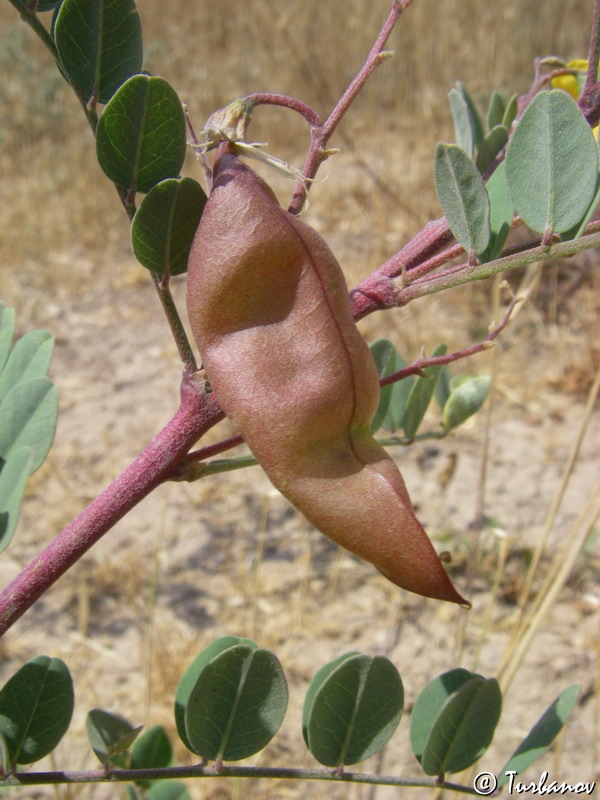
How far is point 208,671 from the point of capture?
0.54 m

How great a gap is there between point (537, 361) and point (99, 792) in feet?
6.14

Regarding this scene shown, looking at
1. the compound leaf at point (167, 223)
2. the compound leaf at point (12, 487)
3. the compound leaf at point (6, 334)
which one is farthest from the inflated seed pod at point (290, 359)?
the compound leaf at point (6, 334)

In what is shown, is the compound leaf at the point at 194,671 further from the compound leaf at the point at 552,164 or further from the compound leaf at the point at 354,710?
the compound leaf at the point at 552,164

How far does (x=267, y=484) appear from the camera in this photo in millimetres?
2354

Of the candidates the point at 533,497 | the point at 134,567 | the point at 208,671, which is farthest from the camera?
the point at 533,497

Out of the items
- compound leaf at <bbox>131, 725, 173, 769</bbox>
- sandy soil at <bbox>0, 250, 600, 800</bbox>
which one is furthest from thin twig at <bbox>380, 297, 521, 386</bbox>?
sandy soil at <bbox>0, 250, 600, 800</bbox>

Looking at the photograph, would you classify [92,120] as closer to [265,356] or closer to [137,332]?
[265,356]

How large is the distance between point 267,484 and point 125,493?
1.87m

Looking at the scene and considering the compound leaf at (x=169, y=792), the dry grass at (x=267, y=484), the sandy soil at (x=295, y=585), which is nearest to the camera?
the compound leaf at (x=169, y=792)

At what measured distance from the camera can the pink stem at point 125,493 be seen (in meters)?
0.49

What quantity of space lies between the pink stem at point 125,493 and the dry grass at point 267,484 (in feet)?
1.72

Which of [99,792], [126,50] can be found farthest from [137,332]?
[126,50]

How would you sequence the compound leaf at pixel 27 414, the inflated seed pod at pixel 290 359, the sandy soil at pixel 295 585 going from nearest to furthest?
the inflated seed pod at pixel 290 359 → the compound leaf at pixel 27 414 → the sandy soil at pixel 295 585

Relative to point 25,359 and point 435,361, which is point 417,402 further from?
point 25,359
